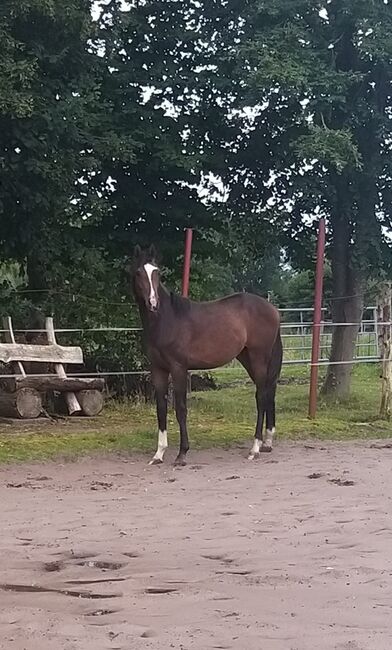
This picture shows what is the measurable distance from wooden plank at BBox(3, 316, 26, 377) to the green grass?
649mm

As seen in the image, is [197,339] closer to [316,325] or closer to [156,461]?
[156,461]

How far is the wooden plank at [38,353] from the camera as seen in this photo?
9547 millimetres

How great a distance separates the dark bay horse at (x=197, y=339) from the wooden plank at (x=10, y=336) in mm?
2608

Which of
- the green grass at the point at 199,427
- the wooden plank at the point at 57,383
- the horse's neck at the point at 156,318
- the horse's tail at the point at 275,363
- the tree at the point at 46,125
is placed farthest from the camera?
the wooden plank at the point at 57,383

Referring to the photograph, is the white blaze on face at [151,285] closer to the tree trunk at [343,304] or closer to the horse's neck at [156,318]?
the horse's neck at [156,318]

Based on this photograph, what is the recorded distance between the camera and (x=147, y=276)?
7219 mm

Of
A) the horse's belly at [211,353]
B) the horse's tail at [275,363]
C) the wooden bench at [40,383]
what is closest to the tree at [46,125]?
the wooden bench at [40,383]

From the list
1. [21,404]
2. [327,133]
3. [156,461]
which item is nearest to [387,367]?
[327,133]

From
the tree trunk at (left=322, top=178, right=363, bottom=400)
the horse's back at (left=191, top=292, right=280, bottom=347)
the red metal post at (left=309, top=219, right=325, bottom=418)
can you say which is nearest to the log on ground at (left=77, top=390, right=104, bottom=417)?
the red metal post at (left=309, top=219, right=325, bottom=418)

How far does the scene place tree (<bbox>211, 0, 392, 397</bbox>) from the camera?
35.4ft

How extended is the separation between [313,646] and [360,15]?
978 centimetres

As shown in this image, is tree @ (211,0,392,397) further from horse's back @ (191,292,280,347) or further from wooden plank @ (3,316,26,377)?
wooden plank @ (3,316,26,377)

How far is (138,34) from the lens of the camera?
1173 centimetres

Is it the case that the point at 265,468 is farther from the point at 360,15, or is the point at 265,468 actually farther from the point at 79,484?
the point at 360,15
